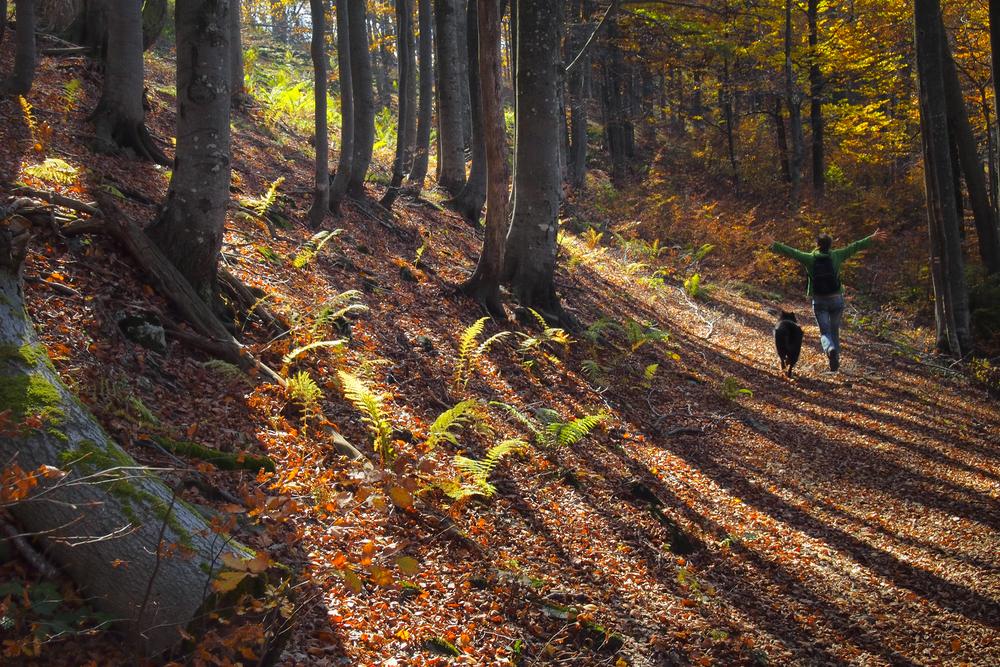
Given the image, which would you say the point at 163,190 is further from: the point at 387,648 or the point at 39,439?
the point at 387,648

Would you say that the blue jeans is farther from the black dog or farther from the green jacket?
the black dog

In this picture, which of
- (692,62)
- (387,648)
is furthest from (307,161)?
(692,62)

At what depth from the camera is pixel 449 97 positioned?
617 inches

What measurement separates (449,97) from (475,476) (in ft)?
38.6

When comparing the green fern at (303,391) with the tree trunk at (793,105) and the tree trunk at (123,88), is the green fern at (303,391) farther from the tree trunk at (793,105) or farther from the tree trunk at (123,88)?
the tree trunk at (793,105)

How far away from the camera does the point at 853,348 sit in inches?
559

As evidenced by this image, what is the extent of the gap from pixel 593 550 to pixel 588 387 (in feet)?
12.6

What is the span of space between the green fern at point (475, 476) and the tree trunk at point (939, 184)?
31.0ft

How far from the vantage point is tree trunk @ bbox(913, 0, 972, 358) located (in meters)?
11.3

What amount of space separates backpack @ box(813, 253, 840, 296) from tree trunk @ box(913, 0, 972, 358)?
8.04ft

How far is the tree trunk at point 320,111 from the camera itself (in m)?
10.3

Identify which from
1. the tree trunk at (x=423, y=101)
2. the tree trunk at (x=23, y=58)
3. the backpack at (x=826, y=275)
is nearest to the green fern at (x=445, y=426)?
the backpack at (x=826, y=275)

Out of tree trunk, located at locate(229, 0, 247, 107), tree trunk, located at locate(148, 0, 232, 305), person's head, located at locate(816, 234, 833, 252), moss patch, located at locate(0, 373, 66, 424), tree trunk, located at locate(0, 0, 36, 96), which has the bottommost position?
moss patch, located at locate(0, 373, 66, 424)

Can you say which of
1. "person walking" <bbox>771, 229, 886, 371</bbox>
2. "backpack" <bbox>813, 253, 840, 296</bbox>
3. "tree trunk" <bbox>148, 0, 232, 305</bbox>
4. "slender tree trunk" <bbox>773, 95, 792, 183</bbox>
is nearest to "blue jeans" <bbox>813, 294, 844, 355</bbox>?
"person walking" <bbox>771, 229, 886, 371</bbox>
